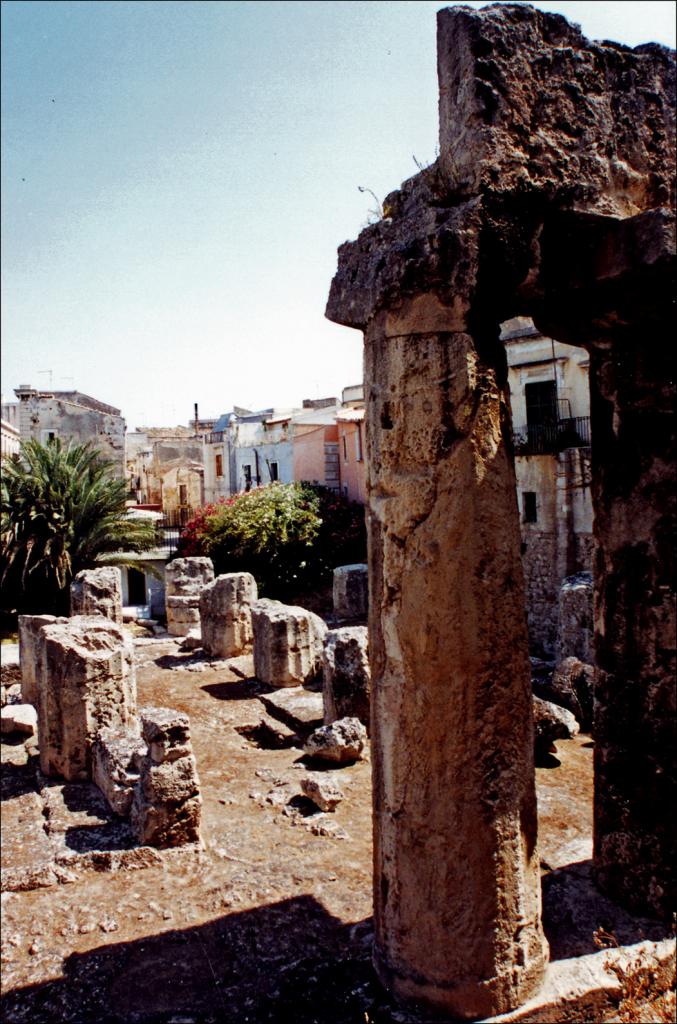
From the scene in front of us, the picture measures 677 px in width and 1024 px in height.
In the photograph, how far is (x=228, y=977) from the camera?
4.71 m

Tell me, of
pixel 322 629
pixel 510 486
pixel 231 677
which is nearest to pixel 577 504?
pixel 322 629

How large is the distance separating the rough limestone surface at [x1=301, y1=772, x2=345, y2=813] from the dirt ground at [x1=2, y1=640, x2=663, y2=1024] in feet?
0.38

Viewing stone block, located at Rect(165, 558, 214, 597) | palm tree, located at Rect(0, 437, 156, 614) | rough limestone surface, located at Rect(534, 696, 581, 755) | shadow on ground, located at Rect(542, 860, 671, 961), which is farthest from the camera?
stone block, located at Rect(165, 558, 214, 597)

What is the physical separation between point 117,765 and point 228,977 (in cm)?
305

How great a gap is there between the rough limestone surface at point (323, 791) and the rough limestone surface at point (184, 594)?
387 inches

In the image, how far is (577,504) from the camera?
685 inches

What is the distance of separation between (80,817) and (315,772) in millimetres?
2270

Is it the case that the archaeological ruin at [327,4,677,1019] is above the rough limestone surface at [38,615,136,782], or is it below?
above

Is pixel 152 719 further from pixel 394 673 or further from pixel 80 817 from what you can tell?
pixel 394 673

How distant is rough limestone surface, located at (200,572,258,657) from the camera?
1416cm

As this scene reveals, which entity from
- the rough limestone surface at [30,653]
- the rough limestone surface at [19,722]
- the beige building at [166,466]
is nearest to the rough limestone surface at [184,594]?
the rough limestone surface at [30,653]

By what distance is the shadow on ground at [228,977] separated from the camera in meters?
4.13

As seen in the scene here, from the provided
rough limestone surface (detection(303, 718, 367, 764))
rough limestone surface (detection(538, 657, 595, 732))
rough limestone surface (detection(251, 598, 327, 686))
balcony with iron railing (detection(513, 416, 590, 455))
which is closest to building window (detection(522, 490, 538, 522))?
balcony with iron railing (detection(513, 416, 590, 455))

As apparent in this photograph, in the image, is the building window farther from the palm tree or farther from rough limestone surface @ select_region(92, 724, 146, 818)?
rough limestone surface @ select_region(92, 724, 146, 818)
